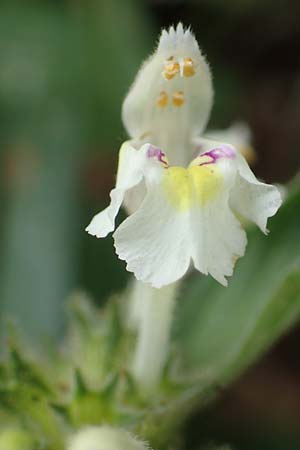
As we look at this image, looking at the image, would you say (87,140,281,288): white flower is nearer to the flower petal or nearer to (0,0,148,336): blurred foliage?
the flower petal

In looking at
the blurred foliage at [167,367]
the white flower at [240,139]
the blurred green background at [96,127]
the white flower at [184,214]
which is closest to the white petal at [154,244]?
the white flower at [184,214]

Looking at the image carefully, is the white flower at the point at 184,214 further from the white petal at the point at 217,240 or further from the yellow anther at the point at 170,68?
the yellow anther at the point at 170,68

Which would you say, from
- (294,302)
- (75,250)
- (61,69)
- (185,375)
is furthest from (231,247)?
(61,69)

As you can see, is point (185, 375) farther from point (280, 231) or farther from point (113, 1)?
point (113, 1)

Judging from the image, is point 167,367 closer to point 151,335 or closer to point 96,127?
point 151,335

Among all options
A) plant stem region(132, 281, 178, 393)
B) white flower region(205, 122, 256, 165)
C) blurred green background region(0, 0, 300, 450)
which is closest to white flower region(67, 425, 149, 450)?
plant stem region(132, 281, 178, 393)
